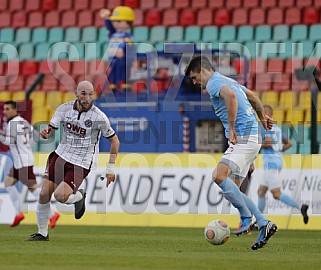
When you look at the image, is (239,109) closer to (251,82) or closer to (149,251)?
(149,251)

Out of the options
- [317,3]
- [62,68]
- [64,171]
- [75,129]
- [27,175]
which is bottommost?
[27,175]

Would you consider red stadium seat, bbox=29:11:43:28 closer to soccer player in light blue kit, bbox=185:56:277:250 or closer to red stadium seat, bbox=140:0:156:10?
red stadium seat, bbox=140:0:156:10

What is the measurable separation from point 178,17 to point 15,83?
Answer: 484cm

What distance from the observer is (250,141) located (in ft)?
39.8

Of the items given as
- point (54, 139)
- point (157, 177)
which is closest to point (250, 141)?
point (157, 177)

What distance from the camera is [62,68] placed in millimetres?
25484

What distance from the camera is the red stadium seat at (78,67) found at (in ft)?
82.8

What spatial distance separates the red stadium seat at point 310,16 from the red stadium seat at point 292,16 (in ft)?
0.52

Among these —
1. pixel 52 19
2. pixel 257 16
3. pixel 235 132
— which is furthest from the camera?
pixel 52 19

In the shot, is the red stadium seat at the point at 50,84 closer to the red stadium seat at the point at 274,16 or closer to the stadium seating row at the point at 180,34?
the stadium seating row at the point at 180,34

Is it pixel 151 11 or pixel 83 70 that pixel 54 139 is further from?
pixel 151 11

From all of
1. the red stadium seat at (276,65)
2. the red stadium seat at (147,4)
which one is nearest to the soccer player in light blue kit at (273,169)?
the red stadium seat at (276,65)

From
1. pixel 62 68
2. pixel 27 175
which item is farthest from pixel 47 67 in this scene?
pixel 27 175

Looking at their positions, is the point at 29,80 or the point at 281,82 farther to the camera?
the point at 29,80
